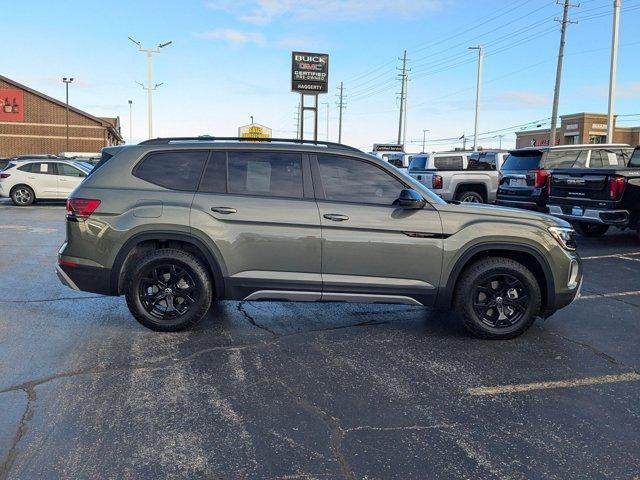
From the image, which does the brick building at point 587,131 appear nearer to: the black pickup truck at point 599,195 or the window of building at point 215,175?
the black pickup truck at point 599,195

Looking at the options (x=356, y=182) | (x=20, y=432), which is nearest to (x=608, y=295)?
(x=356, y=182)

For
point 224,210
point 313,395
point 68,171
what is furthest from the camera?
point 68,171

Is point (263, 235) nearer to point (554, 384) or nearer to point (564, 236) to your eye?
point (554, 384)

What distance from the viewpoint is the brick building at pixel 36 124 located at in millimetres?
58969

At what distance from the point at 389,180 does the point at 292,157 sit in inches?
37.5

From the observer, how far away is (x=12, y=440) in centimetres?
318

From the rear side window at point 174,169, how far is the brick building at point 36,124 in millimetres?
62045

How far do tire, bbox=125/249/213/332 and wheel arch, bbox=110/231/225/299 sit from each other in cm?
7

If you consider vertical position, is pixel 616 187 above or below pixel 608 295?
above

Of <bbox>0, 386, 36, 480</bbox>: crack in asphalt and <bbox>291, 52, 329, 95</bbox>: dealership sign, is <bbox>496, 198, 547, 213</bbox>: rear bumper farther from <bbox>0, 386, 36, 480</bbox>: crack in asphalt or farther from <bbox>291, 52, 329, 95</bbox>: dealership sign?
<bbox>291, 52, 329, 95</bbox>: dealership sign

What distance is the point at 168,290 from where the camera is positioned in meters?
5.11

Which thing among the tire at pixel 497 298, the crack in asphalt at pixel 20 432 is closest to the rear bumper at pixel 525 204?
the tire at pixel 497 298

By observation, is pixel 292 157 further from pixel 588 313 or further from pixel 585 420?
pixel 588 313

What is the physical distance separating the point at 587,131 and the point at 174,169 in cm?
6364
